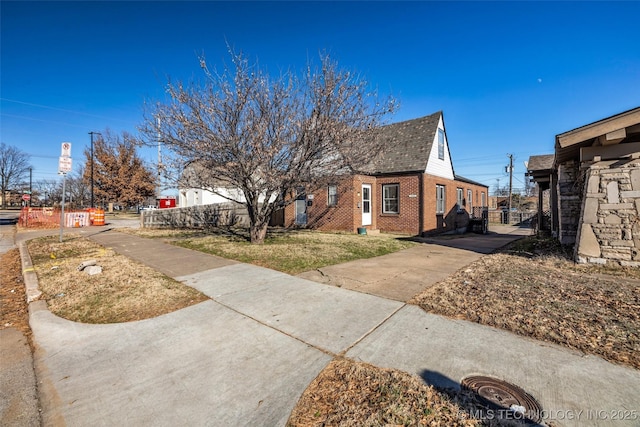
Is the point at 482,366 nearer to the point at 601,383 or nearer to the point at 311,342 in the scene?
the point at 601,383

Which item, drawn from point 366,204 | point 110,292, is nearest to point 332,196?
point 366,204

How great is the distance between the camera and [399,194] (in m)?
14.7

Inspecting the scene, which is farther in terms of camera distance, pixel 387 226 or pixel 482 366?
pixel 387 226

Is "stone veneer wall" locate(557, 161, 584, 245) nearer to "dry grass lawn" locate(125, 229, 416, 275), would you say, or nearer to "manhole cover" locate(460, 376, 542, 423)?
"dry grass lawn" locate(125, 229, 416, 275)

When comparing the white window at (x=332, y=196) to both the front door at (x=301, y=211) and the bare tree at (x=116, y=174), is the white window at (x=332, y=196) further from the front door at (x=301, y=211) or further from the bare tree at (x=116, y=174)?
the bare tree at (x=116, y=174)

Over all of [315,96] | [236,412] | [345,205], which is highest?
[315,96]

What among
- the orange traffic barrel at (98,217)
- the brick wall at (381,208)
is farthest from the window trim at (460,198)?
the orange traffic barrel at (98,217)

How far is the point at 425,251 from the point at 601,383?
7.02 m

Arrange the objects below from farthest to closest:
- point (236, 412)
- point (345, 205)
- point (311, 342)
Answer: point (345, 205)
point (311, 342)
point (236, 412)

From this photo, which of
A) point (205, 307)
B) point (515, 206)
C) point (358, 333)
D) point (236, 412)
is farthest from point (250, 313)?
point (515, 206)

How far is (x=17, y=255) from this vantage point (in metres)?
8.80

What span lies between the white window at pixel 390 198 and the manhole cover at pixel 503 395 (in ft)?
41.7

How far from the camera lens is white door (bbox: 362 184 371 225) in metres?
14.7

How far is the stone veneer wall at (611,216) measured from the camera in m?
5.99
